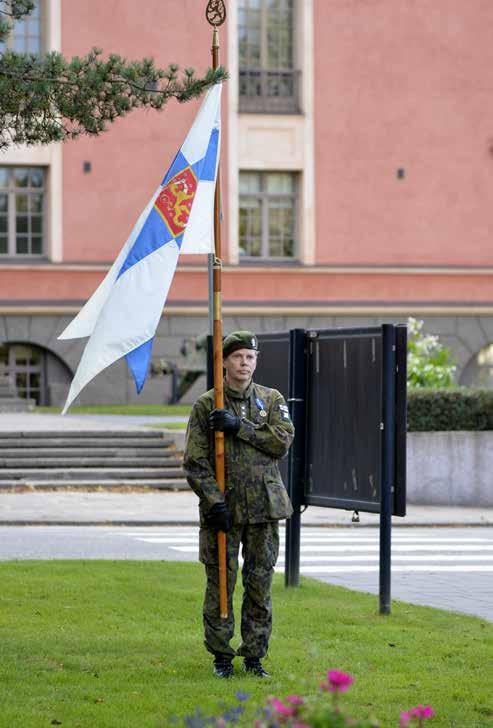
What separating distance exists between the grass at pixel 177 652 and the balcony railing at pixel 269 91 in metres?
28.8

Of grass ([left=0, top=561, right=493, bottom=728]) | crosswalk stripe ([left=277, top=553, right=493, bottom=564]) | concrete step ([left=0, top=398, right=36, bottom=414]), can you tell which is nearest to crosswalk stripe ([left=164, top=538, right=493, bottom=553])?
crosswalk stripe ([left=277, top=553, right=493, bottom=564])

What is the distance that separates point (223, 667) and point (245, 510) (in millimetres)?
844

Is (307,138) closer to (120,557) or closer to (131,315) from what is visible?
(120,557)

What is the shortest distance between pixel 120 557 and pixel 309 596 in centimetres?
332

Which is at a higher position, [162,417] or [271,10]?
[271,10]

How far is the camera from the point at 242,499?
8.54m

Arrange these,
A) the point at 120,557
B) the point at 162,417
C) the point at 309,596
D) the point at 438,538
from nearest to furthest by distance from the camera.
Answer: the point at 309,596
the point at 120,557
the point at 438,538
the point at 162,417

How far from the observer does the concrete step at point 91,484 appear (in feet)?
78.0

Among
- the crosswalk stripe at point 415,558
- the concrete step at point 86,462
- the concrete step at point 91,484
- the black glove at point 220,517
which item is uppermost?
the black glove at point 220,517

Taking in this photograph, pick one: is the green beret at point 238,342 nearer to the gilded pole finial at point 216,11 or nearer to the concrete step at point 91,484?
the gilded pole finial at point 216,11

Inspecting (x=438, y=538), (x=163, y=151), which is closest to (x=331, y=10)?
(x=163, y=151)

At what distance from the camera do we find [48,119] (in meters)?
9.89

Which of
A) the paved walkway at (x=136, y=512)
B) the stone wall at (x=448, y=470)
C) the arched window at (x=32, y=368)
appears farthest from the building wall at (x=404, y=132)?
the paved walkway at (x=136, y=512)

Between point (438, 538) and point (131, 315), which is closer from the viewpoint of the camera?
point (131, 315)
